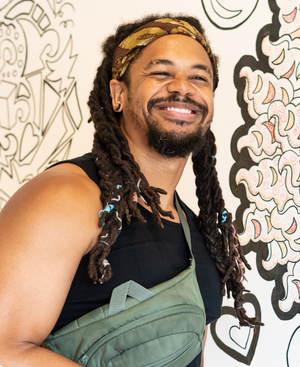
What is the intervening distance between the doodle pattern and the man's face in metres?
0.30

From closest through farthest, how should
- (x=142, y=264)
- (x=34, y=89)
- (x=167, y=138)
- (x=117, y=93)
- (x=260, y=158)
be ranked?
(x=142, y=264), (x=167, y=138), (x=117, y=93), (x=260, y=158), (x=34, y=89)

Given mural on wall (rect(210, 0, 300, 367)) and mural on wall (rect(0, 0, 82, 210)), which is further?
mural on wall (rect(0, 0, 82, 210))

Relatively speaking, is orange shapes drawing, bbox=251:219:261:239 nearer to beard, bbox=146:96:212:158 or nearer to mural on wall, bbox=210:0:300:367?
mural on wall, bbox=210:0:300:367

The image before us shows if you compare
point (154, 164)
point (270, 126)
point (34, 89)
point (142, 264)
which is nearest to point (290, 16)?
point (270, 126)

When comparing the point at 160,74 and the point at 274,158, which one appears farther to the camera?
the point at 274,158

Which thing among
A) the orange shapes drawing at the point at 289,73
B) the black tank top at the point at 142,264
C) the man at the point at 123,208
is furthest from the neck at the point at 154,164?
the orange shapes drawing at the point at 289,73

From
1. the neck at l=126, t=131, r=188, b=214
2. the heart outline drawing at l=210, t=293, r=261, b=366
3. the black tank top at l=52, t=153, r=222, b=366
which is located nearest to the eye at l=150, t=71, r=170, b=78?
the neck at l=126, t=131, r=188, b=214

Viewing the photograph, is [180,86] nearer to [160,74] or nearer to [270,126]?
[160,74]

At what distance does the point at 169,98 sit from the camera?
3.34ft

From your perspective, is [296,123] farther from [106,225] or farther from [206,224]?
[106,225]

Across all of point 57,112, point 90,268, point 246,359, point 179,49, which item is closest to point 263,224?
point 246,359

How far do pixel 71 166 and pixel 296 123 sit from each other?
2.43 ft

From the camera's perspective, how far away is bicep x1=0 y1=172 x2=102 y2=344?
0.68m

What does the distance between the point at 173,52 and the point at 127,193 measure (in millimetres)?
402
